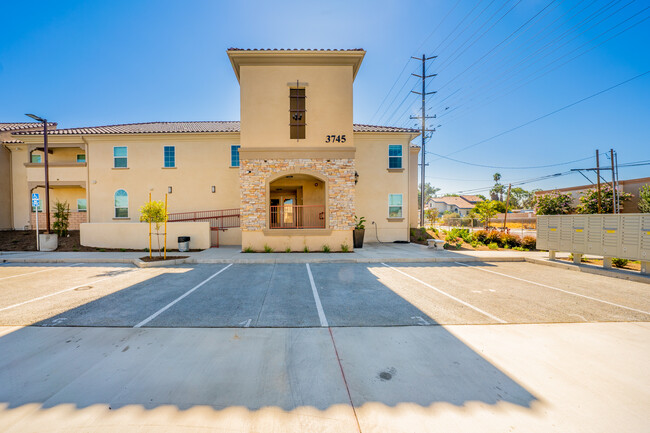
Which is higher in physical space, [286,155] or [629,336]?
[286,155]

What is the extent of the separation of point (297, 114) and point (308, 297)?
9716 mm

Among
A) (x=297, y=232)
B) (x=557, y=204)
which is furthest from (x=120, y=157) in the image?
(x=557, y=204)

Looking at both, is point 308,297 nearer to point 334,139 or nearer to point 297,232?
point 297,232

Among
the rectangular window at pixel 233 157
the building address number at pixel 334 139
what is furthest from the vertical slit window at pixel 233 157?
the building address number at pixel 334 139

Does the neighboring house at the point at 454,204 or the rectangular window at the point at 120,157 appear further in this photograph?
the neighboring house at the point at 454,204

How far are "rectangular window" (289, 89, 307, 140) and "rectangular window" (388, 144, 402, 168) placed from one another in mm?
6727

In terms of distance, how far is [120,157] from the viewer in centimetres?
1570

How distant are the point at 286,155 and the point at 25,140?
18747 mm

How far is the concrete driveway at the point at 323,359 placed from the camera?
2.34 metres

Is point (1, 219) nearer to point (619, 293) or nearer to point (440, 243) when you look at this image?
point (440, 243)

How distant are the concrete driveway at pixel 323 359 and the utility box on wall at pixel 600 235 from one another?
10.2 ft

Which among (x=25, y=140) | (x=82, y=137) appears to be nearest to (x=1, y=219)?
(x=25, y=140)

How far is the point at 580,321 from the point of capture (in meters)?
4.52

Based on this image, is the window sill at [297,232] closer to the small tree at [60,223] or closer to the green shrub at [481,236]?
the green shrub at [481,236]
